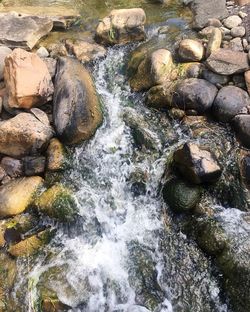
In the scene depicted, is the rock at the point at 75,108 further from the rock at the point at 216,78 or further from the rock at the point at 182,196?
the rock at the point at 216,78

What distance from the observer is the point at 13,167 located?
18.3 feet

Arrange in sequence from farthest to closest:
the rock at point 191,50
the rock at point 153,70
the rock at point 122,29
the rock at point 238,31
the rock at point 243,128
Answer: the rock at point 122,29
the rock at point 238,31
the rock at point 191,50
the rock at point 153,70
the rock at point 243,128

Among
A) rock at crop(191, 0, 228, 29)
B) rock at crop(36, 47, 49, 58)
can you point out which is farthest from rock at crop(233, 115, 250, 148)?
rock at crop(36, 47, 49, 58)

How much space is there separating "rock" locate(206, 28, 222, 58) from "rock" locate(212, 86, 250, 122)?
835 mm

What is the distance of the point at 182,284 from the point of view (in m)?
4.69

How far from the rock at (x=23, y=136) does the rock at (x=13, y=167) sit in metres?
0.09

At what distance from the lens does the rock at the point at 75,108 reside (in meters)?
5.61

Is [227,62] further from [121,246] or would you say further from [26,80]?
[121,246]

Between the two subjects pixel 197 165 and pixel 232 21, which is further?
pixel 232 21

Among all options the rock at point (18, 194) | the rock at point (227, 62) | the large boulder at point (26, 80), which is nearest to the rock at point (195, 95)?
the rock at point (227, 62)

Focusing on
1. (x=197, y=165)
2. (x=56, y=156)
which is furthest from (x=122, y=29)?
(x=197, y=165)

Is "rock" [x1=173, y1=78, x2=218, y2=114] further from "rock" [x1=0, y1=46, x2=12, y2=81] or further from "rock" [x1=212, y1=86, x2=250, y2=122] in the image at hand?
"rock" [x1=0, y1=46, x2=12, y2=81]

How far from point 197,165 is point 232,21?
3216 mm

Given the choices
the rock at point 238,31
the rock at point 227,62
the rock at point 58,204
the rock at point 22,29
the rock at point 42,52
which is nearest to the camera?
the rock at point 58,204
